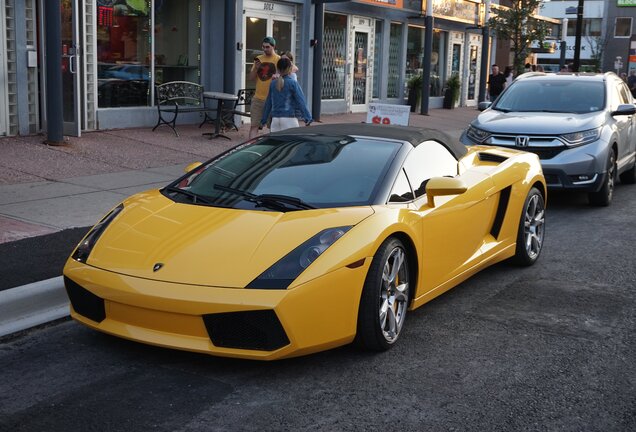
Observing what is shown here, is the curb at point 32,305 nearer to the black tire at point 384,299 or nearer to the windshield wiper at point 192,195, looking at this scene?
the windshield wiper at point 192,195

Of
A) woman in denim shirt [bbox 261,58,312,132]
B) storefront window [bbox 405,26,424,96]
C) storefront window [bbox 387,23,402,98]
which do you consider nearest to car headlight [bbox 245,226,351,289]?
woman in denim shirt [bbox 261,58,312,132]

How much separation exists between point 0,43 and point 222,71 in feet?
17.8

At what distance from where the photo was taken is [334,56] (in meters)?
22.1

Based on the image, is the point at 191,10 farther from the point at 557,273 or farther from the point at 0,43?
the point at 557,273

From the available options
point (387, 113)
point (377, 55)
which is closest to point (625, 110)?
point (387, 113)

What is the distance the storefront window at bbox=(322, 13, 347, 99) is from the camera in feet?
71.1

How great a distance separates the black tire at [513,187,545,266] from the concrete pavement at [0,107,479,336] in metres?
3.76

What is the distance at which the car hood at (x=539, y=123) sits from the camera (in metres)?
10.3

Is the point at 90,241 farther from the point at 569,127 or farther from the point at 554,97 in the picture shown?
the point at 554,97

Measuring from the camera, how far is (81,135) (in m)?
13.8

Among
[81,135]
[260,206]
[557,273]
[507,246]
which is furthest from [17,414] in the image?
[81,135]

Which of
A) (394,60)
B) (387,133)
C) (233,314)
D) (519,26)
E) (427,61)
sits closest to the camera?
(233,314)

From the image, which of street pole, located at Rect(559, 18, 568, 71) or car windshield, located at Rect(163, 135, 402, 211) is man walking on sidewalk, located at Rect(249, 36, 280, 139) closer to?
car windshield, located at Rect(163, 135, 402, 211)

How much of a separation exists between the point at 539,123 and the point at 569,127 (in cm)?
38
